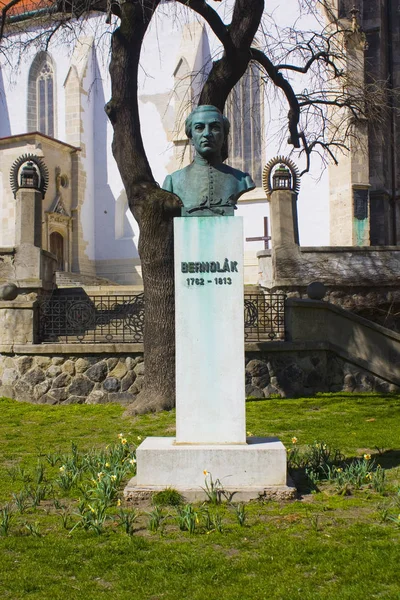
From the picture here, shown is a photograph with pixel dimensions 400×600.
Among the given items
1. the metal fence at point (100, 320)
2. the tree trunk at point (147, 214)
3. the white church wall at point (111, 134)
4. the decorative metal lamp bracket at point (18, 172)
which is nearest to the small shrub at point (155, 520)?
the tree trunk at point (147, 214)

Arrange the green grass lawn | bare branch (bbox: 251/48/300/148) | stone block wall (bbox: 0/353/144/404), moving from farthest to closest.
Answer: bare branch (bbox: 251/48/300/148) < stone block wall (bbox: 0/353/144/404) < the green grass lawn

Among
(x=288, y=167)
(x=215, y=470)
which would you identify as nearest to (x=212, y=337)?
(x=215, y=470)

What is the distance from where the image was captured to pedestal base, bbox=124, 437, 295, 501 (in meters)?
5.11

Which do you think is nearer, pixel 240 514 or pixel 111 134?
Answer: pixel 240 514

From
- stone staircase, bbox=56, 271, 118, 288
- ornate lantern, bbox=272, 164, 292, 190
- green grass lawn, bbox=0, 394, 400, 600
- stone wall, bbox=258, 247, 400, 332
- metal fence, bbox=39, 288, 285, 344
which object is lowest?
green grass lawn, bbox=0, 394, 400, 600

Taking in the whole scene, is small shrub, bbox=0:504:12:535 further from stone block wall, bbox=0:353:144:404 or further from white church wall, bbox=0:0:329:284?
white church wall, bbox=0:0:329:284

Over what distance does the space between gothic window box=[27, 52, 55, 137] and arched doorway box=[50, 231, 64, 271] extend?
5.48 meters

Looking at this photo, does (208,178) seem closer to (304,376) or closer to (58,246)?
(304,376)

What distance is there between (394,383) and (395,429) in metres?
3.30

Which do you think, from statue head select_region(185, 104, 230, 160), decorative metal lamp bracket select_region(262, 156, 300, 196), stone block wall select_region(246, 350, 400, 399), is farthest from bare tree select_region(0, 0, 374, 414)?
decorative metal lamp bracket select_region(262, 156, 300, 196)

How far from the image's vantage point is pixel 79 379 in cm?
1064

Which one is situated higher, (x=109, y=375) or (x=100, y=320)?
(x=100, y=320)

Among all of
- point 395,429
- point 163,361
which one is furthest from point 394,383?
point 163,361

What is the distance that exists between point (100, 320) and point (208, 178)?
5.95 m
